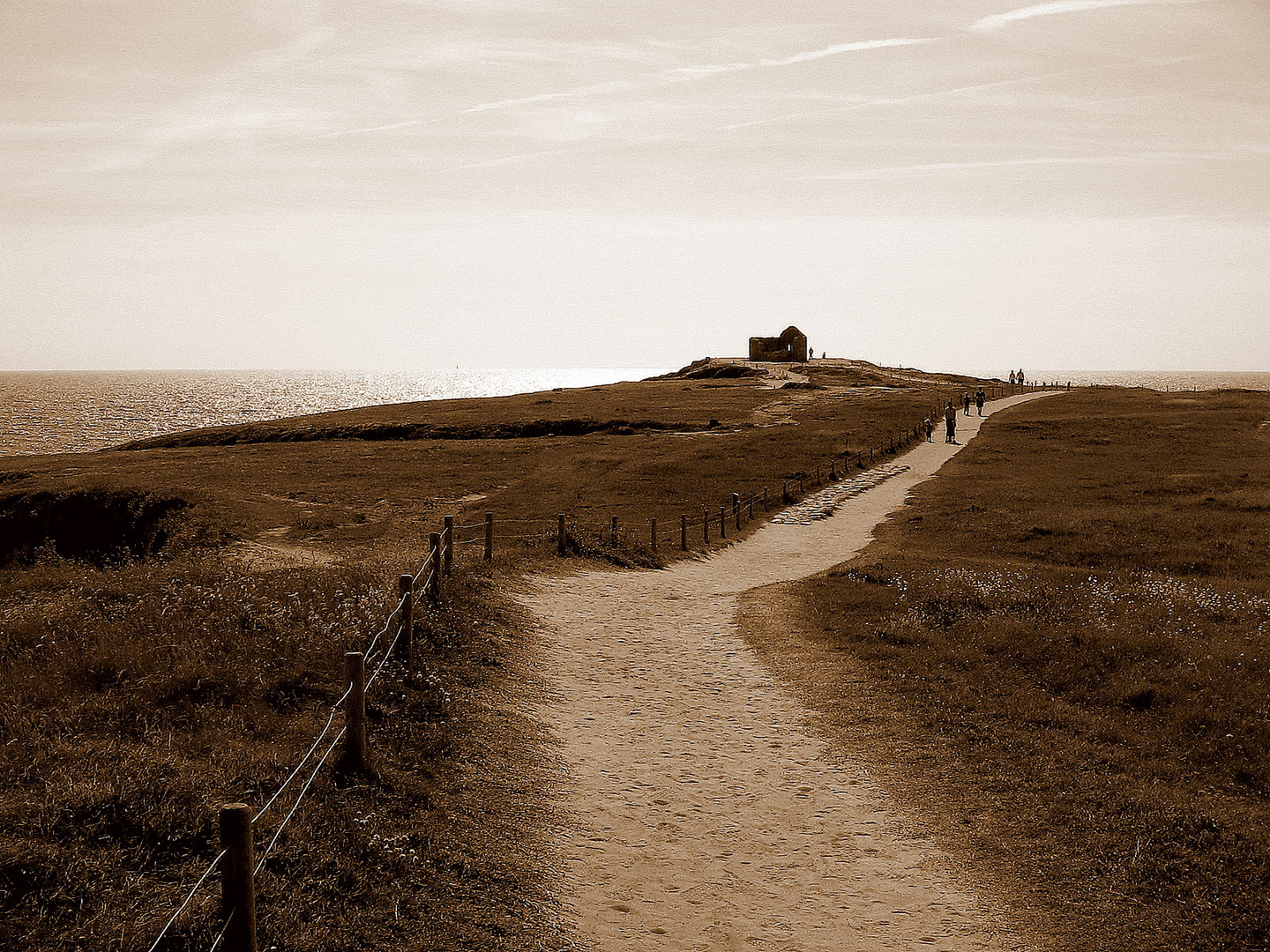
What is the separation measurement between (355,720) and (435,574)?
25.6ft

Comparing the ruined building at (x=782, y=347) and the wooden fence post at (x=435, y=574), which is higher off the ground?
the ruined building at (x=782, y=347)

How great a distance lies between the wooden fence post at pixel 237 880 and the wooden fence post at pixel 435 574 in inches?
447

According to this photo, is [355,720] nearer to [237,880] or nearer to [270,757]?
[270,757]

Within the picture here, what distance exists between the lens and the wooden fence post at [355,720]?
10328 millimetres

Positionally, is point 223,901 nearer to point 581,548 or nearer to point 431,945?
point 431,945

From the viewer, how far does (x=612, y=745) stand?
13.5 m

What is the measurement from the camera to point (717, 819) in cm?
1130

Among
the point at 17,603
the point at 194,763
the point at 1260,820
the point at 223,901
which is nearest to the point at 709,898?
the point at 223,901

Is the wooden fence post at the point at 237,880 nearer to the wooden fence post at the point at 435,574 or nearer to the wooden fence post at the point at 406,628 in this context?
the wooden fence post at the point at 406,628

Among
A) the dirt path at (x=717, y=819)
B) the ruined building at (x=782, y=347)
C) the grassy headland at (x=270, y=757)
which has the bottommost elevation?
the dirt path at (x=717, y=819)

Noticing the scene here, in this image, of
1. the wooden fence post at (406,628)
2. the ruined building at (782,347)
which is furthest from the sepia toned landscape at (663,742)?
the ruined building at (782,347)

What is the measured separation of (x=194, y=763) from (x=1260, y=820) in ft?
42.8

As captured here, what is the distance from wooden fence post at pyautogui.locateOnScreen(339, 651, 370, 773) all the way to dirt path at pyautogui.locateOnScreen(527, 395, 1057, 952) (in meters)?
2.75

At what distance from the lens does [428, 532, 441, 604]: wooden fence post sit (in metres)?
17.9
